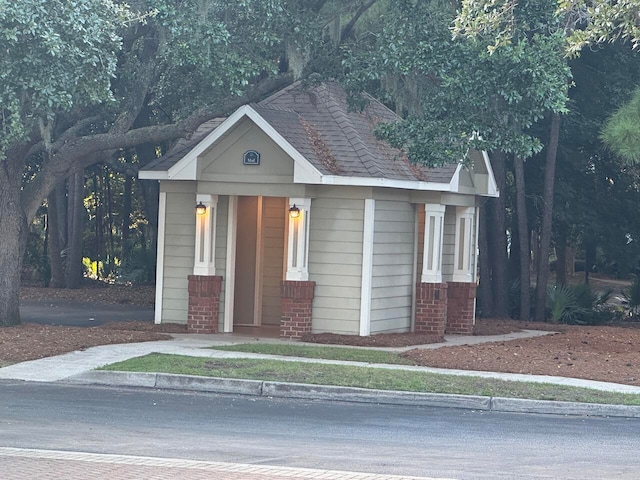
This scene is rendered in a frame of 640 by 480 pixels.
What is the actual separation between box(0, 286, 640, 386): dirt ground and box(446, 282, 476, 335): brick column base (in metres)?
0.47

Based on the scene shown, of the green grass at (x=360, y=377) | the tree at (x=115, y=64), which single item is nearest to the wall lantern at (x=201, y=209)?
the tree at (x=115, y=64)

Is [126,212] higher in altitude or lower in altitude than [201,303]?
higher

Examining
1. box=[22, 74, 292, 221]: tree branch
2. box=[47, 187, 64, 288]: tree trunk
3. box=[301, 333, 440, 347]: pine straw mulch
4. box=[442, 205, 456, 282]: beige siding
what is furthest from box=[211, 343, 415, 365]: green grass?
box=[47, 187, 64, 288]: tree trunk

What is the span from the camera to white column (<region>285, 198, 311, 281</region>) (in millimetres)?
19625

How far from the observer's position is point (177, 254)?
20859mm

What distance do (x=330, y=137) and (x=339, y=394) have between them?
7.78 meters

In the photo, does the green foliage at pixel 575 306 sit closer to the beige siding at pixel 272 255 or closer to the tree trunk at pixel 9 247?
the beige siding at pixel 272 255

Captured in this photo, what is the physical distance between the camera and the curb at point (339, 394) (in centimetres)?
1333

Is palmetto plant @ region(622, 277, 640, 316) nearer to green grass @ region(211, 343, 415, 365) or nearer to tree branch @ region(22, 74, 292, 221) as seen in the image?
green grass @ region(211, 343, 415, 365)

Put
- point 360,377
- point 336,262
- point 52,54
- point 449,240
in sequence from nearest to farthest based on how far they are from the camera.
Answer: point 360,377 → point 52,54 → point 336,262 → point 449,240

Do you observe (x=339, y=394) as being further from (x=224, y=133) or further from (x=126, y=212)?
(x=126, y=212)

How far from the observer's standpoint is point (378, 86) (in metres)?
20.0

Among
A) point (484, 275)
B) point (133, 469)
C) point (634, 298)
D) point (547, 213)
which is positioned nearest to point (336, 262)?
point (484, 275)

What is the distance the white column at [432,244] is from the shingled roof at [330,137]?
25.1 inches
